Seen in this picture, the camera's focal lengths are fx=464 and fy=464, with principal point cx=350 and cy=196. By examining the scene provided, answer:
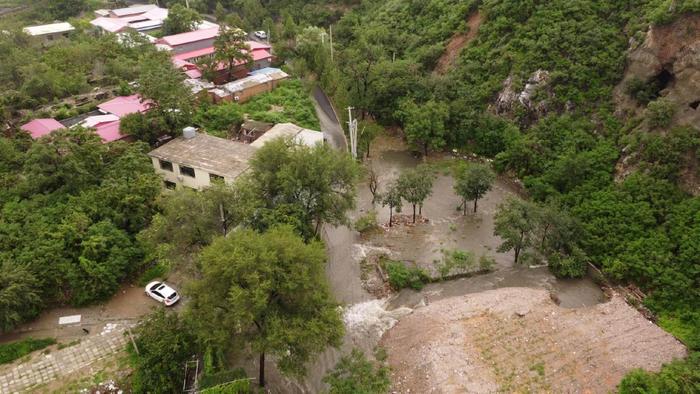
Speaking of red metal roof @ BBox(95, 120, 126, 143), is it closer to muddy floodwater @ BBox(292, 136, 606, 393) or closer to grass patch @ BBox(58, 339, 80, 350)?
grass patch @ BBox(58, 339, 80, 350)

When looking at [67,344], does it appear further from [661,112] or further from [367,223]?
[661,112]

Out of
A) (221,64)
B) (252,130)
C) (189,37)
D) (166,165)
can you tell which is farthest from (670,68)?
(189,37)

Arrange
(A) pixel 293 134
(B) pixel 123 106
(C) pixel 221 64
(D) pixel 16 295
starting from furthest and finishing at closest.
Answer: (C) pixel 221 64
(B) pixel 123 106
(A) pixel 293 134
(D) pixel 16 295

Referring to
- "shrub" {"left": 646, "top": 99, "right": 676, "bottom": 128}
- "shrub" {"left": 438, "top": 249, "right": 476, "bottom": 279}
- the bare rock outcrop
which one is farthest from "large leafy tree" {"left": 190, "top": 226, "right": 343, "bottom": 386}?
the bare rock outcrop

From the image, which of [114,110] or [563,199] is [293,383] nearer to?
[563,199]

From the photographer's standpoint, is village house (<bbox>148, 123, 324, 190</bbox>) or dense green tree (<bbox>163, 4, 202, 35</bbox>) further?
dense green tree (<bbox>163, 4, 202, 35</bbox>)

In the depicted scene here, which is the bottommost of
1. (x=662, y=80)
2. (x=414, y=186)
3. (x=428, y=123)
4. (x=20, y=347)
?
(x=20, y=347)
